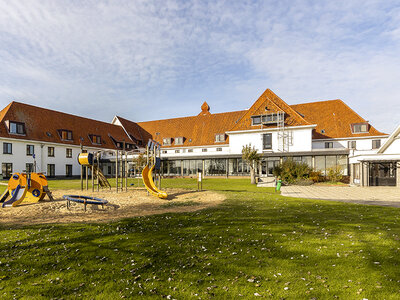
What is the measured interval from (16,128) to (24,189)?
100 feet

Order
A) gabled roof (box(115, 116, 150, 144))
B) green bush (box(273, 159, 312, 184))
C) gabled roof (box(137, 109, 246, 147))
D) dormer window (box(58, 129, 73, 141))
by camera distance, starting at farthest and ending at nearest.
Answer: gabled roof (box(115, 116, 150, 144))
gabled roof (box(137, 109, 246, 147))
dormer window (box(58, 129, 73, 141))
green bush (box(273, 159, 312, 184))

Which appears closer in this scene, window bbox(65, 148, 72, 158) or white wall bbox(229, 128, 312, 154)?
white wall bbox(229, 128, 312, 154)

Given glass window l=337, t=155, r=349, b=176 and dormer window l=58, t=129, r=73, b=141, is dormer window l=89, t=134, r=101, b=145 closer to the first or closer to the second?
dormer window l=58, t=129, r=73, b=141

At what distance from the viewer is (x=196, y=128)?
1969 inches

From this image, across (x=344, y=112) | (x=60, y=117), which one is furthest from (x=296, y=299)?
(x=60, y=117)

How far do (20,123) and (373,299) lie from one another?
4533 centimetres

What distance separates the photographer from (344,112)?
43.4m

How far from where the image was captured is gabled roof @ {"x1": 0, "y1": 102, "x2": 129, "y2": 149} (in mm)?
38156

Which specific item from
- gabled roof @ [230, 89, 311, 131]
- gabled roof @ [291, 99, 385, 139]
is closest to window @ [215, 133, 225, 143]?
gabled roof @ [230, 89, 311, 131]

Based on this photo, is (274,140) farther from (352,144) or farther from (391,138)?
(391,138)

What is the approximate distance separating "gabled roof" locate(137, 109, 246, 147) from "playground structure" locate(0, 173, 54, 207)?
33824 millimetres

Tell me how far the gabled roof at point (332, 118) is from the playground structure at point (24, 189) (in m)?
39.5

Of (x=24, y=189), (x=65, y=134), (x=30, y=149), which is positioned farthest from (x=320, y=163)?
(x=30, y=149)

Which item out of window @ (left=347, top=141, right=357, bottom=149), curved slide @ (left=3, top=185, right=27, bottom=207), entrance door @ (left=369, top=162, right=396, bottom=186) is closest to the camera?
curved slide @ (left=3, top=185, right=27, bottom=207)
